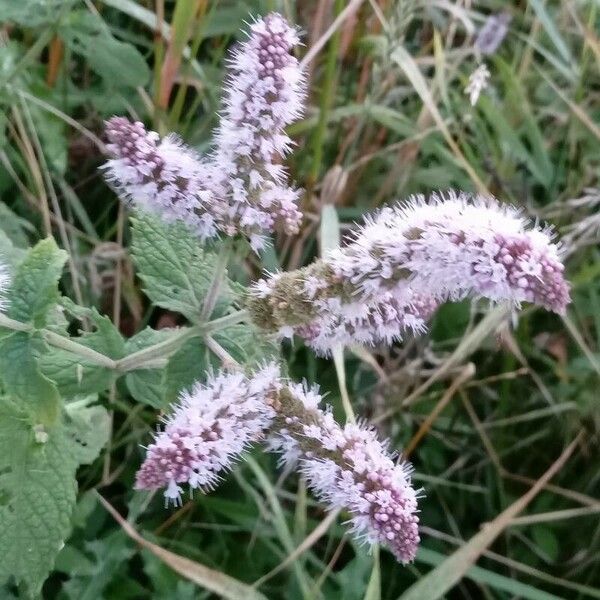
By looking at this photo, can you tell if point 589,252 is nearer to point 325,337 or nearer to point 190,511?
point 190,511

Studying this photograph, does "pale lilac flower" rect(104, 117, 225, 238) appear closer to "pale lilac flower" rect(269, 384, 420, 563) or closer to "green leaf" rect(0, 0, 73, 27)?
"pale lilac flower" rect(269, 384, 420, 563)

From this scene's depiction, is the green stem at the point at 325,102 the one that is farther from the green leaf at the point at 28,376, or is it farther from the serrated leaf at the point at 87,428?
the green leaf at the point at 28,376

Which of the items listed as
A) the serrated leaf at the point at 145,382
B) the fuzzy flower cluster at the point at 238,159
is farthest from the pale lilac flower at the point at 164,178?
the serrated leaf at the point at 145,382

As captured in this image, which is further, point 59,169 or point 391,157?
point 391,157

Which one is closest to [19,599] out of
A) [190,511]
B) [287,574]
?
[190,511]

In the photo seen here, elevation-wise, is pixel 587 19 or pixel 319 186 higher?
pixel 587 19

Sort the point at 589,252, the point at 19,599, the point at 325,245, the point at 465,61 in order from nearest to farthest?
the point at 19,599 → the point at 325,245 → the point at 589,252 → the point at 465,61
